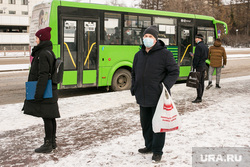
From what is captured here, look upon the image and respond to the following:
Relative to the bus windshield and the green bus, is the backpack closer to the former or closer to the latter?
the green bus

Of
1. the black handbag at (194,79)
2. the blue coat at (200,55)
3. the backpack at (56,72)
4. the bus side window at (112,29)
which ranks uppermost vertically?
the bus side window at (112,29)

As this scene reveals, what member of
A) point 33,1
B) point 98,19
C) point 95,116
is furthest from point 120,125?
point 33,1

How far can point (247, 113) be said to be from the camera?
684 centimetres

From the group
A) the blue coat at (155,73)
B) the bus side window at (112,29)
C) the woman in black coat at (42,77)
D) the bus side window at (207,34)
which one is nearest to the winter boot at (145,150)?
the blue coat at (155,73)

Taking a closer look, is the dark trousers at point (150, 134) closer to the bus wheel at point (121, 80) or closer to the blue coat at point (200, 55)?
the blue coat at point (200, 55)

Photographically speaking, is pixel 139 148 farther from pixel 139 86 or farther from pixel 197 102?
pixel 197 102

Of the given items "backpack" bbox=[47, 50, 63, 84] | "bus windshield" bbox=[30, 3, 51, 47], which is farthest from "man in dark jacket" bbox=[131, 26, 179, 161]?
"bus windshield" bbox=[30, 3, 51, 47]

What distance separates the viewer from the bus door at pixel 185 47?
1205 centimetres

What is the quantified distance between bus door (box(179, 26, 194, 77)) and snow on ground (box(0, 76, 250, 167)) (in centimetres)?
373

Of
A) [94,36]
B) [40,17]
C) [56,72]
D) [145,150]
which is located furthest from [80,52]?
[145,150]

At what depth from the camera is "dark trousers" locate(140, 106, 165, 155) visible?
4.06m

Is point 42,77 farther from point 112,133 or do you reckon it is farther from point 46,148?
point 112,133

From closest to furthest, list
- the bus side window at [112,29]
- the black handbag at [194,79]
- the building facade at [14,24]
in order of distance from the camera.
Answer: the black handbag at [194,79]
the bus side window at [112,29]
the building facade at [14,24]

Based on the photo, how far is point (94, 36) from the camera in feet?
31.2
